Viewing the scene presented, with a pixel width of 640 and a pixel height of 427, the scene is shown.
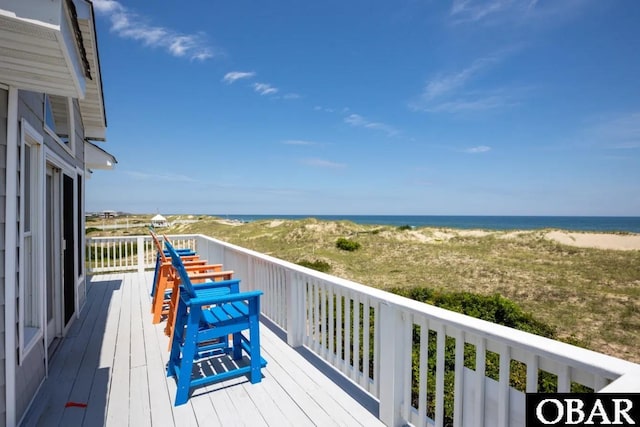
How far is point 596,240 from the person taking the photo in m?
19.9

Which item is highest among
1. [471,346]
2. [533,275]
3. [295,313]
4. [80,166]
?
[80,166]

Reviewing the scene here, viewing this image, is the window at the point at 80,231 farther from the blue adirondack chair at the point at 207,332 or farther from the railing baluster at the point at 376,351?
the railing baluster at the point at 376,351

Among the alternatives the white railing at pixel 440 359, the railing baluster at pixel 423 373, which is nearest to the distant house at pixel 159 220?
the white railing at pixel 440 359

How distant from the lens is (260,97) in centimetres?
1609

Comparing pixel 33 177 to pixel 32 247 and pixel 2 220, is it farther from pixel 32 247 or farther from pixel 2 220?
pixel 2 220

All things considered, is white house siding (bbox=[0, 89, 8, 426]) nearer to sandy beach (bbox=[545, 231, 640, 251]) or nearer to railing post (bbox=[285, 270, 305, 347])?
railing post (bbox=[285, 270, 305, 347])

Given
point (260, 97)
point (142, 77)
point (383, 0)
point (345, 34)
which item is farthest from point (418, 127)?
point (142, 77)

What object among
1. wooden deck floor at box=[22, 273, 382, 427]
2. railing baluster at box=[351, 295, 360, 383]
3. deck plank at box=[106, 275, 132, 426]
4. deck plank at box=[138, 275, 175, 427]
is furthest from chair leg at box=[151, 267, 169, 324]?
railing baluster at box=[351, 295, 360, 383]

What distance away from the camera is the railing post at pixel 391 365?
2.06m

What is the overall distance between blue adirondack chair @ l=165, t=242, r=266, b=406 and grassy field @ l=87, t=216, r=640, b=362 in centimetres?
447

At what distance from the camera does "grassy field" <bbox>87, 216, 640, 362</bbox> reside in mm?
6078

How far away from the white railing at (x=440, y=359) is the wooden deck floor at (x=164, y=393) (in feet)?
0.72

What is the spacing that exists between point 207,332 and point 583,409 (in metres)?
2.30

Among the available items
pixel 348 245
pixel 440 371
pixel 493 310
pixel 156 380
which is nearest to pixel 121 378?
pixel 156 380
